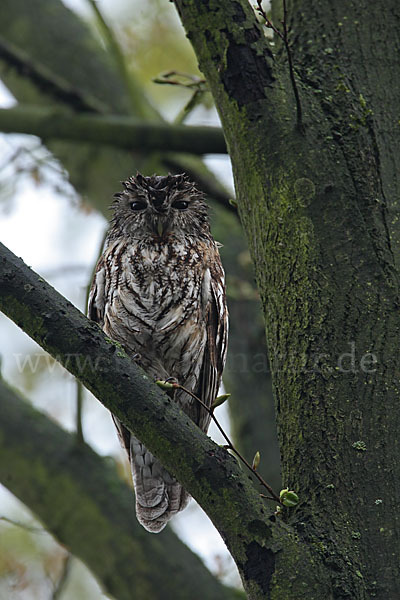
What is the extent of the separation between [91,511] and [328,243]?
2209 millimetres

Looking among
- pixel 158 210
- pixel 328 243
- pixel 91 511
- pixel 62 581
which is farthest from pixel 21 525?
pixel 328 243

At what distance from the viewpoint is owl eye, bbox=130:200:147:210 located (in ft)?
10.9

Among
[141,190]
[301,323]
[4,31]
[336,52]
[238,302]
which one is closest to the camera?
[301,323]

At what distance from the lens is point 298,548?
1691 millimetres

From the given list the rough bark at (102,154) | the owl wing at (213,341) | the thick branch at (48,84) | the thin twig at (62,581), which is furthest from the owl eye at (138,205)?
the thin twig at (62,581)

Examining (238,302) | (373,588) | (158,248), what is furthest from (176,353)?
(373,588)

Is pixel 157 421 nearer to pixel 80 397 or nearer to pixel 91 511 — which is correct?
pixel 80 397

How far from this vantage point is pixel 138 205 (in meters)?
3.35

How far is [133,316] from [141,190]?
636 mm

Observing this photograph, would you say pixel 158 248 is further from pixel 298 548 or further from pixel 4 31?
pixel 4 31

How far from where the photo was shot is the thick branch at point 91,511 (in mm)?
3477

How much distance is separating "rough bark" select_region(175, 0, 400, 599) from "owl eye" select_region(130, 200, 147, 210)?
102 centimetres

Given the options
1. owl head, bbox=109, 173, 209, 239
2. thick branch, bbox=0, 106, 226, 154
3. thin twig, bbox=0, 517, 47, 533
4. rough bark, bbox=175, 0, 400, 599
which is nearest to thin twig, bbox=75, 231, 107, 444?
owl head, bbox=109, 173, 209, 239

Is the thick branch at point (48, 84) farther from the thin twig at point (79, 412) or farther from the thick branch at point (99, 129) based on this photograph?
the thin twig at point (79, 412)
